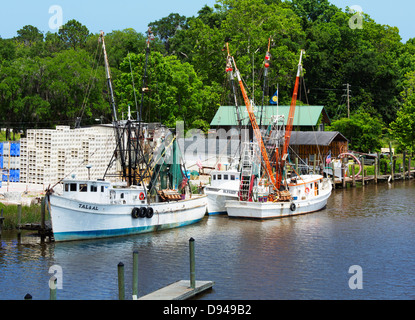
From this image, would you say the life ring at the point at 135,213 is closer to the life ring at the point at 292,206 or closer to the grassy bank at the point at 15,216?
the grassy bank at the point at 15,216

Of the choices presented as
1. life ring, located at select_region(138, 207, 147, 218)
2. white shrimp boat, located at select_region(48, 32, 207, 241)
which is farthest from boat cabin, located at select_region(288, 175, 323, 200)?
life ring, located at select_region(138, 207, 147, 218)

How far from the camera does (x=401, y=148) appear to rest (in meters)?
99.1

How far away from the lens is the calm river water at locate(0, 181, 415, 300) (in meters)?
33.1

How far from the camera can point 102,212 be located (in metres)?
45.0

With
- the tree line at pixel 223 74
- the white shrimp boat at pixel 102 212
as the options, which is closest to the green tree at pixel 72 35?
the tree line at pixel 223 74

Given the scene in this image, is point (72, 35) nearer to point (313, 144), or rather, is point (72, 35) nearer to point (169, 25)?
point (169, 25)

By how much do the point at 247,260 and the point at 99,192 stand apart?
39.9ft

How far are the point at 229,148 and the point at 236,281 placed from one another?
52.7 m

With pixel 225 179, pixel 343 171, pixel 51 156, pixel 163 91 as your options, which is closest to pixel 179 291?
pixel 225 179

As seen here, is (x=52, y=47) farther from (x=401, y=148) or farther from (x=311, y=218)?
(x=311, y=218)

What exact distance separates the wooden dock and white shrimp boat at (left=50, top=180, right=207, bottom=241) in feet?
48.9

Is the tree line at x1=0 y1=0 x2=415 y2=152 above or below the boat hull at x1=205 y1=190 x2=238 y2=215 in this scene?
above

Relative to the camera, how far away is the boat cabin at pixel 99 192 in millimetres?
45031

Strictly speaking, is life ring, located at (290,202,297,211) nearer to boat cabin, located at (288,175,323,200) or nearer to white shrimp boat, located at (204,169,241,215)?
boat cabin, located at (288,175,323,200)
